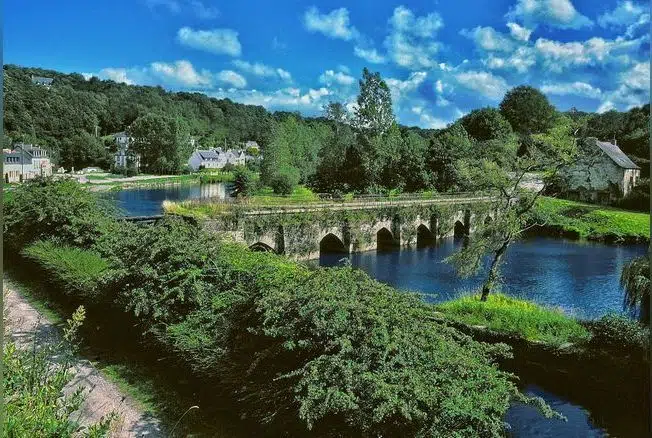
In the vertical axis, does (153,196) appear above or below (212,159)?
below

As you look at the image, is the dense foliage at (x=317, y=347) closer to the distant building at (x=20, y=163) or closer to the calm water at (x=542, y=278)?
the calm water at (x=542, y=278)

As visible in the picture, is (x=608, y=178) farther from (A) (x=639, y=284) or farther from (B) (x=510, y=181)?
(A) (x=639, y=284)

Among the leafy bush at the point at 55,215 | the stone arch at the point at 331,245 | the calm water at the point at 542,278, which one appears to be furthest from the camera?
the stone arch at the point at 331,245

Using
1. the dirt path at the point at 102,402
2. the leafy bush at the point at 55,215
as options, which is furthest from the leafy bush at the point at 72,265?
the dirt path at the point at 102,402

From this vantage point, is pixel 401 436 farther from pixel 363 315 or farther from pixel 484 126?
pixel 484 126

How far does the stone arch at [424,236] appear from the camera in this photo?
43644mm

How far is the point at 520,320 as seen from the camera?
687 inches

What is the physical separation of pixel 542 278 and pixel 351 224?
12.5 metres

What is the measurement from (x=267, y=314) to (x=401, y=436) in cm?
286

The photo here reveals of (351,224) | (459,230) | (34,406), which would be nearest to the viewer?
(34,406)

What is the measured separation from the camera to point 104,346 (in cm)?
1431

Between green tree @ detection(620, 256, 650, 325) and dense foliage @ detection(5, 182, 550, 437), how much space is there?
7038 mm

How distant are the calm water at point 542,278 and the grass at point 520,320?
1258 millimetres

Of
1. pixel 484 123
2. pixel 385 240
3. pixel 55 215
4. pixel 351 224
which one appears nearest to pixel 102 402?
pixel 55 215
